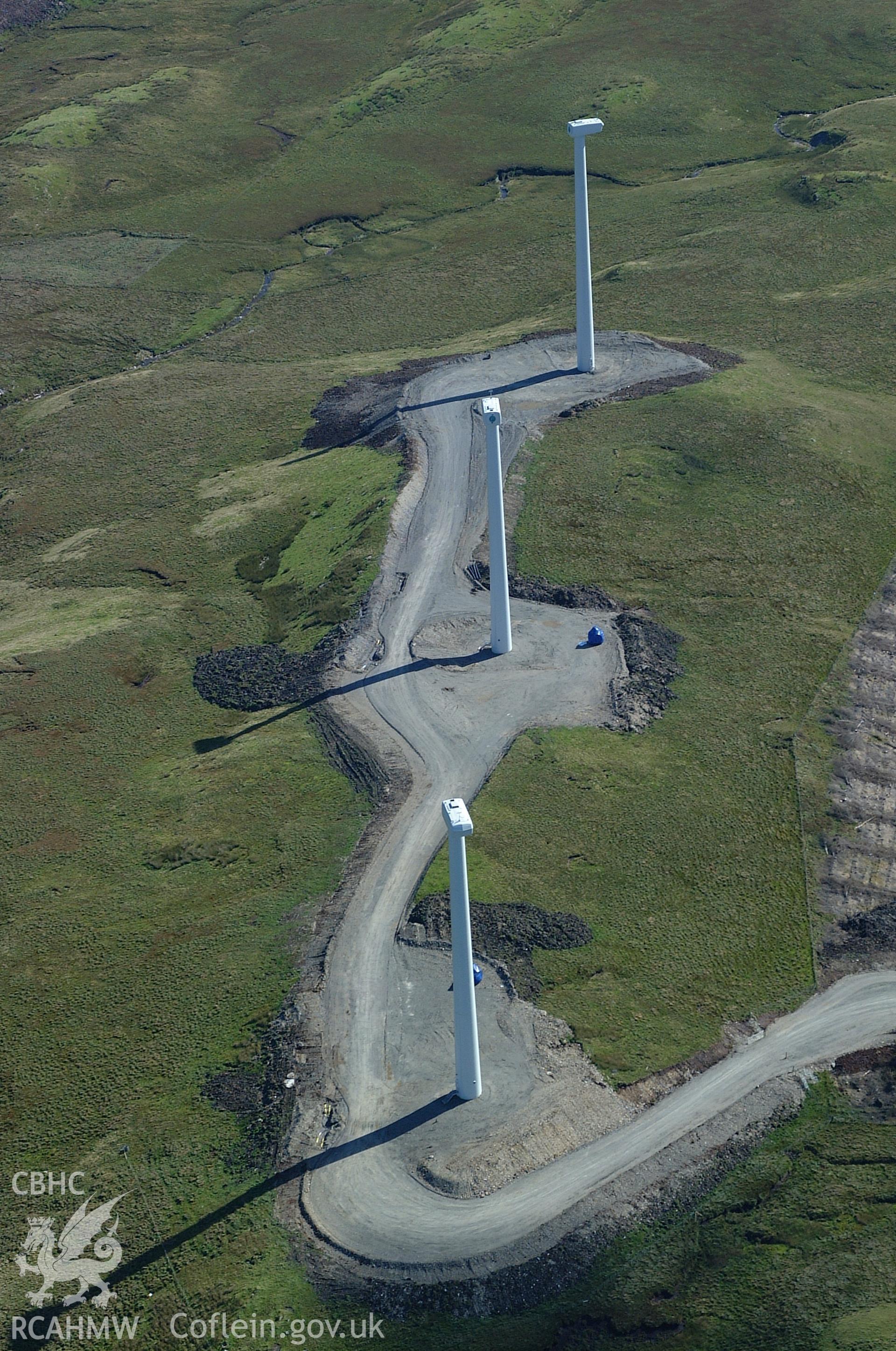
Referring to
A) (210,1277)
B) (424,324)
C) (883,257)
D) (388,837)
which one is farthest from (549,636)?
(883,257)

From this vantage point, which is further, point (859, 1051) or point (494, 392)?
point (494, 392)

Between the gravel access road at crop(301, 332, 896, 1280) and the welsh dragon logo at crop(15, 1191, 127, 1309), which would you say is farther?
the gravel access road at crop(301, 332, 896, 1280)

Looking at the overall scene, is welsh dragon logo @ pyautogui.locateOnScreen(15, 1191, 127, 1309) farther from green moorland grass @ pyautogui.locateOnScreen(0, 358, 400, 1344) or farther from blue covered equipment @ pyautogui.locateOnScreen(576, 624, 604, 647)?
blue covered equipment @ pyautogui.locateOnScreen(576, 624, 604, 647)

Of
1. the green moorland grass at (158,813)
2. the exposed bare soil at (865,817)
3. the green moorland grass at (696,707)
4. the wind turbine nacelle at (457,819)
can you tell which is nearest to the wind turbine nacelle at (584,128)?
the green moorland grass at (696,707)

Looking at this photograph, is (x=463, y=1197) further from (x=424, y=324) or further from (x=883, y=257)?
(x=883, y=257)

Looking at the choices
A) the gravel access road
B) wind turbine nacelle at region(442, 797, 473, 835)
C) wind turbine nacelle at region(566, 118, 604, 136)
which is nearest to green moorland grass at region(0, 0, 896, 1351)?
the gravel access road

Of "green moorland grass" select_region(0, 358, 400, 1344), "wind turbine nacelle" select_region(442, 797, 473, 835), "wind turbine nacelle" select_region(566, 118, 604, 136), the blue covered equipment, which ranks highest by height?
"wind turbine nacelle" select_region(566, 118, 604, 136)
